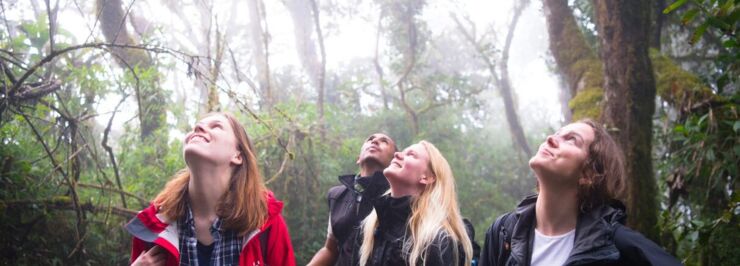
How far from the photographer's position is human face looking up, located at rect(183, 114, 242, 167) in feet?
8.23

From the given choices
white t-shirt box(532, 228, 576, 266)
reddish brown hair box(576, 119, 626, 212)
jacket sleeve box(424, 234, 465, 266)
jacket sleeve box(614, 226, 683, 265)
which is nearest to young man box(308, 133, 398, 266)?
jacket sleeve box(424, 234, 465, 266)

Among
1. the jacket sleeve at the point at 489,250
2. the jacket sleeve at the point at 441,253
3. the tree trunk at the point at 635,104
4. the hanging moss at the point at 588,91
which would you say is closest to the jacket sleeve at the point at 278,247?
the jacket sleeve at the point at 441,253

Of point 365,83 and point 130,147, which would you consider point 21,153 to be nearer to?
point 130,147

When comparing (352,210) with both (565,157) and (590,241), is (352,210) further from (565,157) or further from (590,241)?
(590,241)

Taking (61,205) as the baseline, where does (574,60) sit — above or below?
above

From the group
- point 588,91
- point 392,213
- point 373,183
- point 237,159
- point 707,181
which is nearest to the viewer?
point 237,159

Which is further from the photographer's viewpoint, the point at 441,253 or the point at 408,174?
the point at 408,174

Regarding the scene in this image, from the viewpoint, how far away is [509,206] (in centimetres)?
1187

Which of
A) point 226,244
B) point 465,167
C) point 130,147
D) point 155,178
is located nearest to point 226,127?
point 226,244

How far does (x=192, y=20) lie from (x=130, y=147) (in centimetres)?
1149

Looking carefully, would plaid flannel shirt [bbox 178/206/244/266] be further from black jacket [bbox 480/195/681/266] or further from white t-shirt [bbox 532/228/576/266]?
white t-shirt [bbox 532/228/576/266]

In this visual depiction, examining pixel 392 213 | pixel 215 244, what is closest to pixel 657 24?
pixel 392 213

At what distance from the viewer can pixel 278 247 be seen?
8.59 ft

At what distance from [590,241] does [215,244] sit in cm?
158
